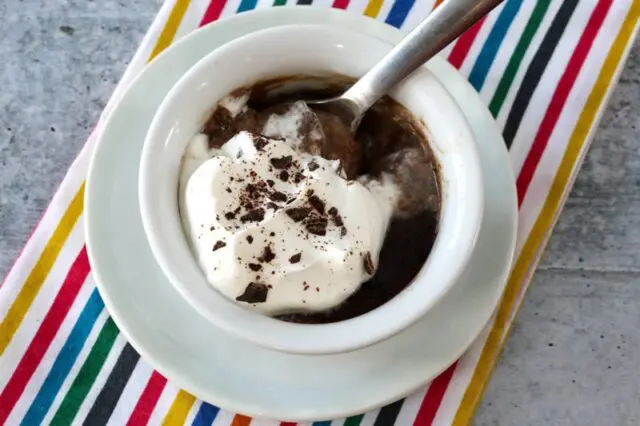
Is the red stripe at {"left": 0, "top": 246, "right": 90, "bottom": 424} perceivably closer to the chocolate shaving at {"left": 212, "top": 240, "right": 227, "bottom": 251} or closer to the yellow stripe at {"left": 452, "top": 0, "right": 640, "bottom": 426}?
the chocolate shaving at {"left": 212, "top": 240, "right": 227, "bottom": 251}

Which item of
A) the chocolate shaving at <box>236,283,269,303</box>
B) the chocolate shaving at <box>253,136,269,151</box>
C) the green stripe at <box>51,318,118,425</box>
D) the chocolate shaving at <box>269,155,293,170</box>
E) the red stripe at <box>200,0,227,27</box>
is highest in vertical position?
the chocolate shaving at <box>253,136,269,151</box>

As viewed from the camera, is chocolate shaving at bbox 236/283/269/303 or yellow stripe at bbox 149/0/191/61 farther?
yellow stripe at bbox 149/0/191/61

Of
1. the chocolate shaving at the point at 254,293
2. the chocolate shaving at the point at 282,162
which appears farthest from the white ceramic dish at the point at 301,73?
the chocolate shaving at the point at 282,162

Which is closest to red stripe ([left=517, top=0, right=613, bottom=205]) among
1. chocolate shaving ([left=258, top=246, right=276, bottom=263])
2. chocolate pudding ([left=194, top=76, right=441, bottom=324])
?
chocolate pudding ([left=194, top=76, right=441, bottom=324])

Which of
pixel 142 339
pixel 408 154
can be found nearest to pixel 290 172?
pixel 408 154

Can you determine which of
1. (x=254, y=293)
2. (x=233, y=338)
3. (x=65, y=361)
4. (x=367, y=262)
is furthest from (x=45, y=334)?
(x=367, y=262)
